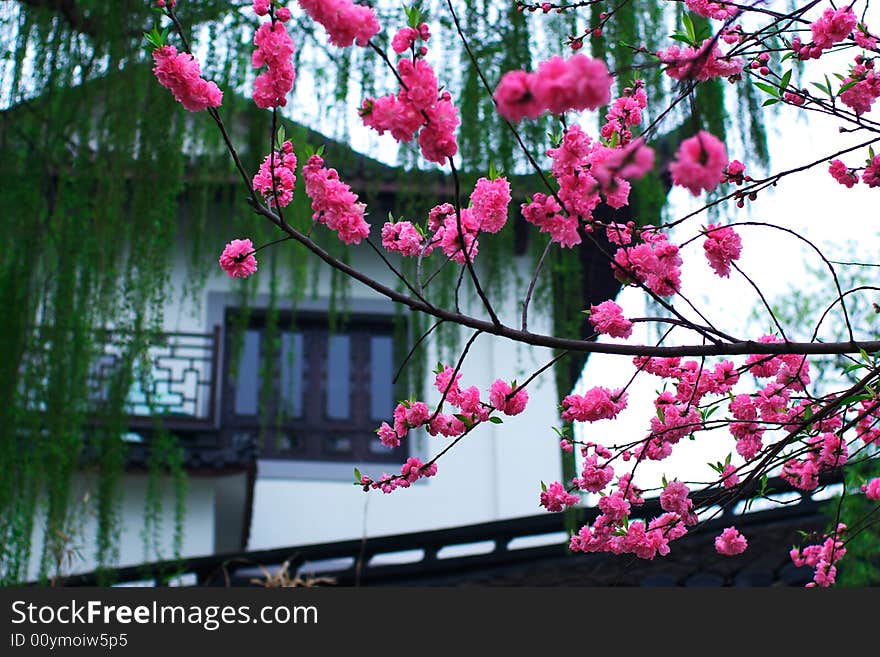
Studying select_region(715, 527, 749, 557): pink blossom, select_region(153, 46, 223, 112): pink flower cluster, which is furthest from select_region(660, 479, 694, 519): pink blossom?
select_region(153, 46, 223, 112): pink flower cluster

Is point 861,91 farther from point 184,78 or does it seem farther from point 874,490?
point 184,78

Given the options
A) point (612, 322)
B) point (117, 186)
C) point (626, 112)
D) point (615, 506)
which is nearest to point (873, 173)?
point (626, 112)

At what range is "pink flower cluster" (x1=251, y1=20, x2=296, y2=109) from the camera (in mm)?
1951

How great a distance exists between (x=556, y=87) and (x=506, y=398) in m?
1.13

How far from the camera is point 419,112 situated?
175cm

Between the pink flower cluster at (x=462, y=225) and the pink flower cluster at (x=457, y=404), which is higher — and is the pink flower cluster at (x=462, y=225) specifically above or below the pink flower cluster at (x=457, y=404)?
above

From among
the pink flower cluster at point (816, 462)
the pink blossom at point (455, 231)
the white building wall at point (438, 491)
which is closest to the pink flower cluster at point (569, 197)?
the pink blossom at point (455, 231)

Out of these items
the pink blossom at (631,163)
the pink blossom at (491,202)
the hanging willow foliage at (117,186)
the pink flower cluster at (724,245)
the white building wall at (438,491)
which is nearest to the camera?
the pink blossom at (631,163)

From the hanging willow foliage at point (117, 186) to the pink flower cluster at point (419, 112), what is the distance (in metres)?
2.01

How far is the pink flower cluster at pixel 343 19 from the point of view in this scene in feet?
5.66

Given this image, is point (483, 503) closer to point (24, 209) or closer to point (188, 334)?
point (188, 334)

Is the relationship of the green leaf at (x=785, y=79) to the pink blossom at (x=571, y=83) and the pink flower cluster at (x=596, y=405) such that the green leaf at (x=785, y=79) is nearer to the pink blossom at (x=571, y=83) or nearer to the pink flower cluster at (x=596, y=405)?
the pink flower cluster at (x=596, y=405)

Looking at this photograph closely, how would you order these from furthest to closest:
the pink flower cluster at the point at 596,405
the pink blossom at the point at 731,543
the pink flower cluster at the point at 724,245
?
1. the pink blossom at the point at 731,543
2. the pink flower cluster at the point at 596,405
3. the pink flower cluster at the point at 724,245

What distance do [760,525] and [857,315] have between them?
13.8ft
